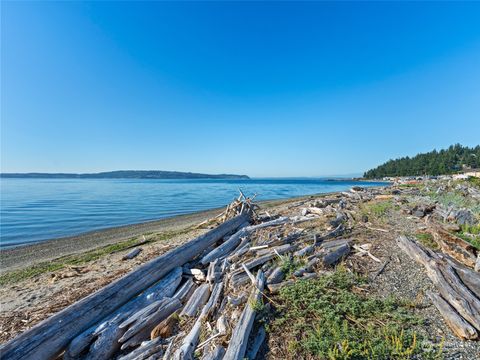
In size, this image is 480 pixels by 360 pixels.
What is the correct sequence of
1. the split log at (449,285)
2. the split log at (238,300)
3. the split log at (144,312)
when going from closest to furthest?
the split log at (449,285)
the split log at (144,312)
the split log at (238,300)

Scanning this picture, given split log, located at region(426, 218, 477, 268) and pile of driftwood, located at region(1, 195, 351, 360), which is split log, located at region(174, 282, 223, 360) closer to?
pile of driftwood, located at region(1, 195, 351, 360)

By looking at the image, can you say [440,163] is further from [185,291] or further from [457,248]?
[185,291]

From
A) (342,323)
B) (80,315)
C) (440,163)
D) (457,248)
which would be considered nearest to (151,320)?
(80,315)

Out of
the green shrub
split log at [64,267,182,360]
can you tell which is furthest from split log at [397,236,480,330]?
split log at [64,267,182,360]

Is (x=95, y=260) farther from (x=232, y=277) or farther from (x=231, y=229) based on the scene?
(x=232, y=277)

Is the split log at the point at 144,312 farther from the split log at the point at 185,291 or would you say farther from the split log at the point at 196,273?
the split log at the point at 196,273

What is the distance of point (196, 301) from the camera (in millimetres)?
4375

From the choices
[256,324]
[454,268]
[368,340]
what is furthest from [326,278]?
[454,268]

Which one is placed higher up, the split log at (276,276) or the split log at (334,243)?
the split log at (334,243)

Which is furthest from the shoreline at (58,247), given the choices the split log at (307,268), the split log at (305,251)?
the split log at (307,268)

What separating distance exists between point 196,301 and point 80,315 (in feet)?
6.68

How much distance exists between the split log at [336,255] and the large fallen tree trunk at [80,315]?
4079mm

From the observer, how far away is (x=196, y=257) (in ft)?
22.1

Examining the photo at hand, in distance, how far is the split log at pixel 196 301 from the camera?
4.11 metres
